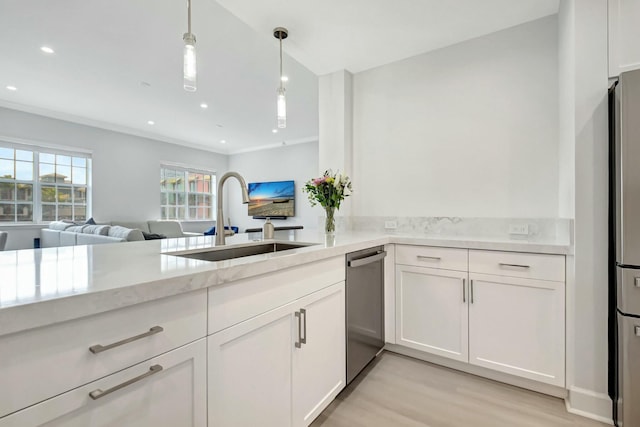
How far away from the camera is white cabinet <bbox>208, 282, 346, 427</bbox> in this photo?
101 cm

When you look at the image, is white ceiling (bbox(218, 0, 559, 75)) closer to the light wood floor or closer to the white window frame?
the light wood floor

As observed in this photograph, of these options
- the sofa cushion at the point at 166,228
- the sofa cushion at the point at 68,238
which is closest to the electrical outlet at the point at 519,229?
the sofa cushion at the point at 68,238

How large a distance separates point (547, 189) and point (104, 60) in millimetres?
4425

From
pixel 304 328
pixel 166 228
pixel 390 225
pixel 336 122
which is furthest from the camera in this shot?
pixel 166 228

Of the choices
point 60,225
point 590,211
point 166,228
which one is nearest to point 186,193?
point 166,228

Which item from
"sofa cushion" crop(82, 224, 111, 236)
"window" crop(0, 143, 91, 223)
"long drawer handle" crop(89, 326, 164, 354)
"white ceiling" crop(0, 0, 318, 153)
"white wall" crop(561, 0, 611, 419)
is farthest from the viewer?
"window" crop(0, 143, 91, 223)

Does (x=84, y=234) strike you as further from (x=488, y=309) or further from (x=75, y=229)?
(x=488, y=309)

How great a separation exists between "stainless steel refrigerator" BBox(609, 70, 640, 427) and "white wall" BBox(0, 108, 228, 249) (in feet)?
23.3

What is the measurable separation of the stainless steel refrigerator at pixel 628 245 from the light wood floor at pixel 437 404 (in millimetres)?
317

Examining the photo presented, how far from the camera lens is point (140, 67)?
11.1 feet

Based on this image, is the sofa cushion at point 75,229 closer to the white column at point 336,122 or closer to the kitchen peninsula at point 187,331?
the kitchen peninsula at point 187,331

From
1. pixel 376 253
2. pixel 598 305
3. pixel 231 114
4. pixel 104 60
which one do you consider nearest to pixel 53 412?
pixel 376 253

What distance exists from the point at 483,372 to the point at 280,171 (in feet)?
20.3

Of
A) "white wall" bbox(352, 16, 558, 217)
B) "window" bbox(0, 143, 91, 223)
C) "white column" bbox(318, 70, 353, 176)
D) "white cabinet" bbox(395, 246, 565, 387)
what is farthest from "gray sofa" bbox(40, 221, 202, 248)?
"white cabinet" bbox(395, 246, 565, 387)
